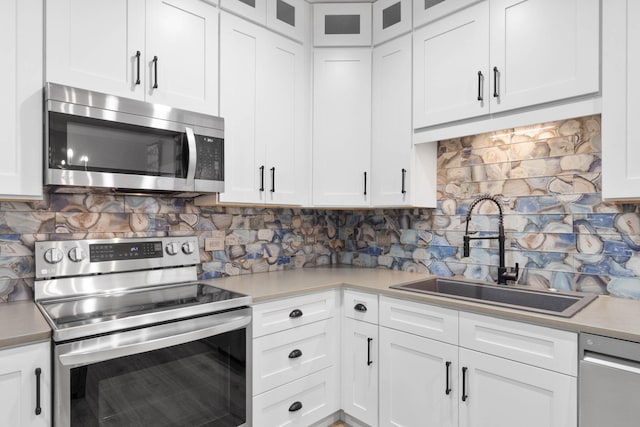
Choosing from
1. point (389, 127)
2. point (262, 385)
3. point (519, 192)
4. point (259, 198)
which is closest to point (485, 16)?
point (389, 127)

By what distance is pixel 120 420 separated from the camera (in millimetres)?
1395

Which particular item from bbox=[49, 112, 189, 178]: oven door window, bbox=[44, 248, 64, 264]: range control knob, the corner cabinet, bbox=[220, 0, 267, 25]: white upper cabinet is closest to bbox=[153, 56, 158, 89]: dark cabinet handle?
bbox=[49, 112, 189, 178]: oven door window

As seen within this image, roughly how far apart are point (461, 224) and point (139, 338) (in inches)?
74.4

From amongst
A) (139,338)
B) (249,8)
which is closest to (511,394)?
(139,338)

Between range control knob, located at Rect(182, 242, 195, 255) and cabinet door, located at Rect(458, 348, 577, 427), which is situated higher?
range control knob, located at Rect(182, 242, 195, 255)

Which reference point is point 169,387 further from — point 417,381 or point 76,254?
point 417,381

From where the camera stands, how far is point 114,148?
1685 millimetres

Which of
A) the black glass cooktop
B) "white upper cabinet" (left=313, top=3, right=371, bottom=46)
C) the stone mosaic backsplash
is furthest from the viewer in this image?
"white upper cabinet" (left=313, top=3, right=371, bottom=46)

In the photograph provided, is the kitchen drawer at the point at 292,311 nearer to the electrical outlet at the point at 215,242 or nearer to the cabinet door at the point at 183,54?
the electrical outlet at the point at 215,242

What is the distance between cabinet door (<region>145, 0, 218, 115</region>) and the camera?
1.83 meters

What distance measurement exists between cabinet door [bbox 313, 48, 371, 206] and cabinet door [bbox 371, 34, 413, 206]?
7cm

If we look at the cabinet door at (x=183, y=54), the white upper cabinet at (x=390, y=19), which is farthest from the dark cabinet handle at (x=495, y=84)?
the cabinet door at (x=183, y=54)

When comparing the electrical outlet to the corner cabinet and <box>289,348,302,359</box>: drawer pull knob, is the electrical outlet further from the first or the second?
<box>289,348,302,359</box>: drawer pull knob

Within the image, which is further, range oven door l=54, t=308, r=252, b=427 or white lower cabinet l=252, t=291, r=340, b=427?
white lower cabinet l=252, t=291, r=340, b=427
